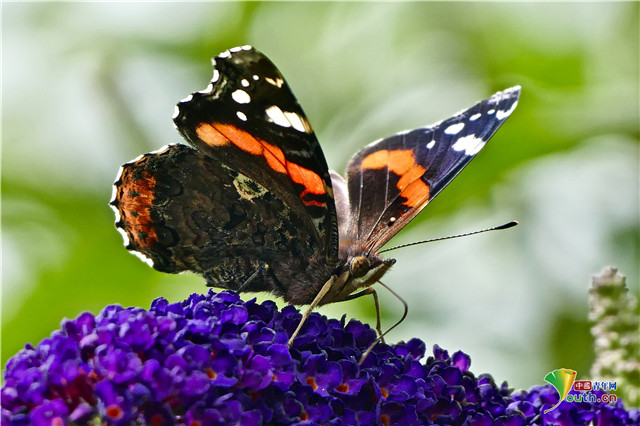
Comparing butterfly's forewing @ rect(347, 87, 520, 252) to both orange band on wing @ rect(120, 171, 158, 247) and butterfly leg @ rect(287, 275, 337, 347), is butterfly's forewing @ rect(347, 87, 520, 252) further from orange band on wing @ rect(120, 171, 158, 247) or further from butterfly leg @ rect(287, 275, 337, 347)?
orange band on wing @ rect(120, 171, 158, 247)

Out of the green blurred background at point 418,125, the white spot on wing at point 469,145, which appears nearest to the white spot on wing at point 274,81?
the white spot on wing at point 469,145

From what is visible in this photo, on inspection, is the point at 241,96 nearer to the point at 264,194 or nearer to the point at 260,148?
the point at 260,148

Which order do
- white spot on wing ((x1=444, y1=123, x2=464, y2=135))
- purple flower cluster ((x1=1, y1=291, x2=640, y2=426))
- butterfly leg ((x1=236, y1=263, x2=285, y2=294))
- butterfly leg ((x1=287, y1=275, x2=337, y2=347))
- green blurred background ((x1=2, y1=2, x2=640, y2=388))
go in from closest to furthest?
purple flower cluster ((x1=1, y1=291, x2=640, y2=426))
butterfly leg ((x1=287, y1=275, x2=337, y2=347))
butterfly leg ((x1=236, y1=263, x2=285, y2=294))
white spot on wing ((x1=444, y1=123, x2=464, y2=135))
green blurred background ((x1=2, y1=2, x2=640, y2=388))

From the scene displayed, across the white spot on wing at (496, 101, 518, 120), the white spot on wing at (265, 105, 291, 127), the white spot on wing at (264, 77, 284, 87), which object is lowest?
the white spot on wing at (265, 105, 291, 127)

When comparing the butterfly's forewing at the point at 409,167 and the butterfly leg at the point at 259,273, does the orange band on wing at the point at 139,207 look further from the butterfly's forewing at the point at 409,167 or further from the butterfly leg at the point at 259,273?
the butterfly's forewing at the point at 409,167

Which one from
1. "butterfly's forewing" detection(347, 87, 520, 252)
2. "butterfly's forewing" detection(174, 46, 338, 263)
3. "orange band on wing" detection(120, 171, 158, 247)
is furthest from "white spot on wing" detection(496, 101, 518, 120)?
"orange band on wing" detection(120, 171, 158, 247)

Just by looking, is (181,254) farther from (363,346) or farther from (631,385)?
(631,385)

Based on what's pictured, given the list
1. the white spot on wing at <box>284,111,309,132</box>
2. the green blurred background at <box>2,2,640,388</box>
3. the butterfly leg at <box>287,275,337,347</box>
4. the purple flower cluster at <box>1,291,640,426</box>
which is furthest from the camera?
the green blurred background at <box>2,2,640,388</box>
